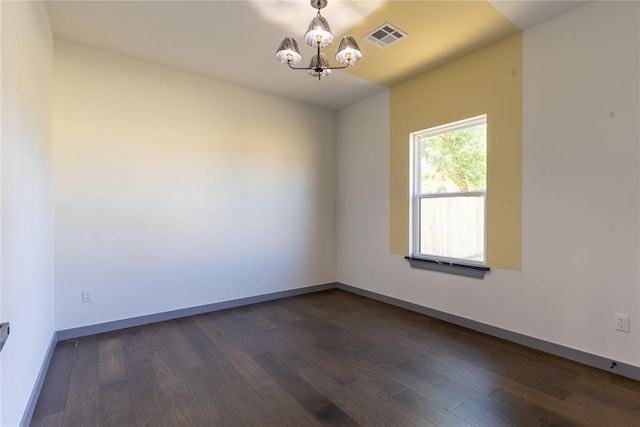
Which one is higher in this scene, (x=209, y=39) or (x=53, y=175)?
(x=209, y=39)

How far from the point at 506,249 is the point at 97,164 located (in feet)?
13.4

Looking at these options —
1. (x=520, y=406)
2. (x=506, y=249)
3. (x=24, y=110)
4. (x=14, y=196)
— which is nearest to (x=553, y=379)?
(x=520, y=406)

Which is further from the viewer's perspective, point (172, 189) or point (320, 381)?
point (172, 189)

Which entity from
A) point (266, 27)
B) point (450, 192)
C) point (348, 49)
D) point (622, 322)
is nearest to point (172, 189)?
point (266, 27)

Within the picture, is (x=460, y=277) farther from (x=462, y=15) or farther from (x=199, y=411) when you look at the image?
(x=199, y=411)

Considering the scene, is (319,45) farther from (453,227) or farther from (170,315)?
(170,315)

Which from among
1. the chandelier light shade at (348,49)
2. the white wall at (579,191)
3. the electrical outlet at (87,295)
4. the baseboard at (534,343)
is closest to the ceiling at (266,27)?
the white wall at (579,191)

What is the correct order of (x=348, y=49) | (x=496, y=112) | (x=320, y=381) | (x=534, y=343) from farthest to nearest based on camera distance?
(x=496, y=112), (x=534, y=343), (x=320, y=381), (x=348, y=49)

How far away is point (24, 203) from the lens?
6.10ft

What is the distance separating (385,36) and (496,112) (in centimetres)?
129

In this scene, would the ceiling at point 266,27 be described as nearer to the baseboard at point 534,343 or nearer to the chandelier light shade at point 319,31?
the chandelier light shade at point 319,31

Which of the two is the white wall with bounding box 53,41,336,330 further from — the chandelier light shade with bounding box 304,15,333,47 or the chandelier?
the chandelier light shade with bounding box 304,15,333,47

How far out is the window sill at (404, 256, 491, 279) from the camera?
3.12m

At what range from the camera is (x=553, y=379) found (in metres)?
2.21
